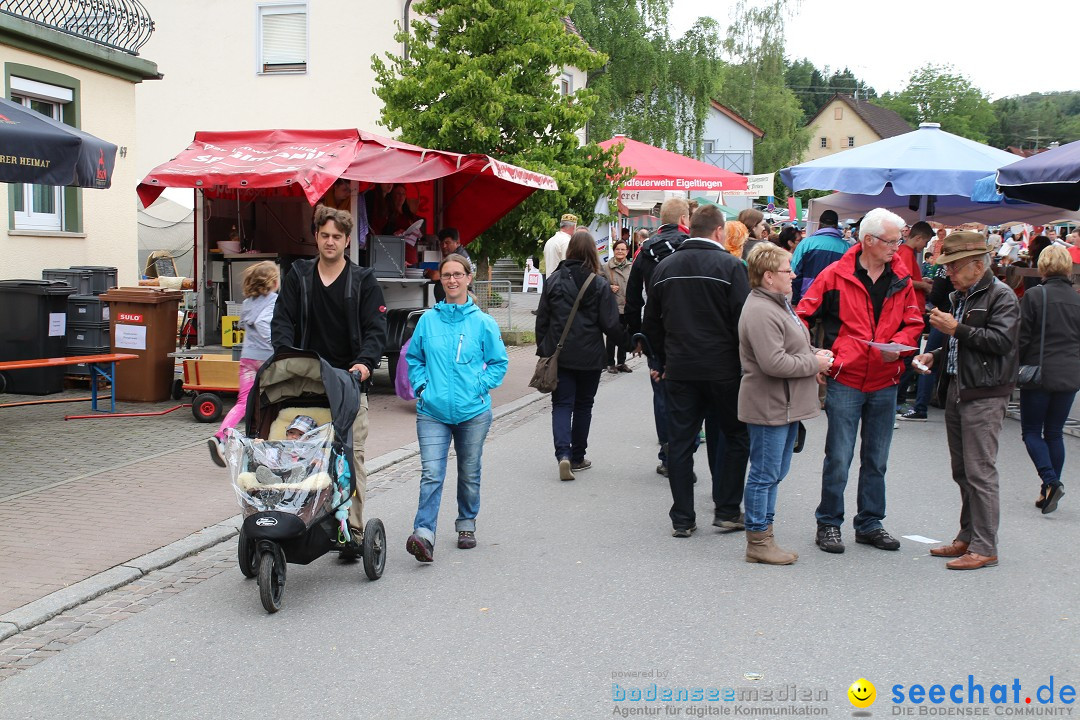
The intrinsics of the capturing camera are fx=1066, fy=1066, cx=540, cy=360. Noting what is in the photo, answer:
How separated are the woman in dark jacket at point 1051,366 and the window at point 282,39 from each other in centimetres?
2054

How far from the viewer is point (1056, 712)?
4113mm

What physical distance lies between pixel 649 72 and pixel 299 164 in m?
27.6

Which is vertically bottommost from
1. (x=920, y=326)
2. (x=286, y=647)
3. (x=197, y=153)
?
(x=286, y=647)

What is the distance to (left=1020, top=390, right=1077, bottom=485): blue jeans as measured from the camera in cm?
759

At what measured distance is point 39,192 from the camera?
1319cm

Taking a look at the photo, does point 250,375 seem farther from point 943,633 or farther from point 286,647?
point 943,633

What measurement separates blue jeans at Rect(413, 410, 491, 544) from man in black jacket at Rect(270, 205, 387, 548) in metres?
0.36

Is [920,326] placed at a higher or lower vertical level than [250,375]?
higher

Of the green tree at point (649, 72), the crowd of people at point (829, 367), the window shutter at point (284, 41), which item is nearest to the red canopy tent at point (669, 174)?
the window shutter at point (284, 41)

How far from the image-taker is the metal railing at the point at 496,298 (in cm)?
1898

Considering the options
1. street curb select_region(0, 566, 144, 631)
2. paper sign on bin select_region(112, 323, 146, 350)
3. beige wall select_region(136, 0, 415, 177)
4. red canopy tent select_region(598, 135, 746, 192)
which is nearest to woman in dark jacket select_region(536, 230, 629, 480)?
street curb select_region(0, 566, 144, 631)

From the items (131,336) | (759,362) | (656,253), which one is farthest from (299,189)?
(759,362)

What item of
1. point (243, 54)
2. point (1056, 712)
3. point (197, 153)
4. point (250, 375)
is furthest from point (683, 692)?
point (243, 54)

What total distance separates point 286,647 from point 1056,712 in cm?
322
